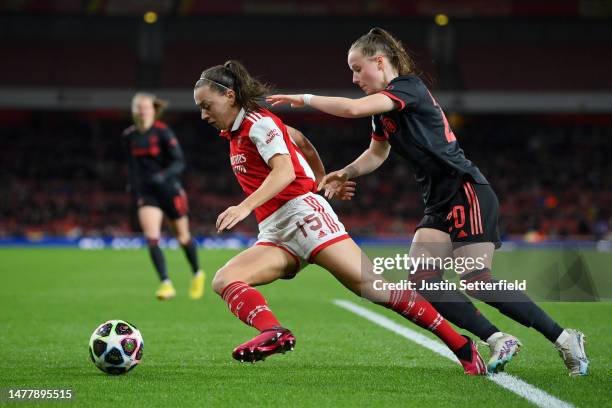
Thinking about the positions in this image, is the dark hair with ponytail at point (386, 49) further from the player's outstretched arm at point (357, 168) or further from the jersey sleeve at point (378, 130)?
the player's outstretched arm at point (357, 168)

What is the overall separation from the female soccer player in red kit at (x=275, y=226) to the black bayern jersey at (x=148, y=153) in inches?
215

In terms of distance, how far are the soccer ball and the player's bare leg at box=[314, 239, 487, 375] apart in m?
1.19

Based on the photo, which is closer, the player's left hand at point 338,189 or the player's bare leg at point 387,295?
the player's bare leg at point 387,295

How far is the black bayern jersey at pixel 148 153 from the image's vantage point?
1034cm

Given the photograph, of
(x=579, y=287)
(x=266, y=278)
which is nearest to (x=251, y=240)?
(x=579, y=287)

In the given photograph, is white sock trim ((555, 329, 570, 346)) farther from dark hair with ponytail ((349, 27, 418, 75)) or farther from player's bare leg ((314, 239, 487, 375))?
dark hair with ponytail ((349, 27, 418, 75))

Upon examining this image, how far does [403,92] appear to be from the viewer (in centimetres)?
476

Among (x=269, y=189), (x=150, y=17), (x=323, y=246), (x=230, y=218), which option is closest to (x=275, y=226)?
(x=323, y=246)

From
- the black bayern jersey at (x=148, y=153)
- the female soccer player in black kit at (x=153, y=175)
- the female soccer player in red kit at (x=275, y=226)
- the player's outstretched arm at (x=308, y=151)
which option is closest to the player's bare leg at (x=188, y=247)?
the female soccer player in black kit at (x=153, y=175)

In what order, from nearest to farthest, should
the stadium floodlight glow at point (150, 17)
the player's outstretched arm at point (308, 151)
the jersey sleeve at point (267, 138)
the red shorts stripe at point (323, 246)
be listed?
the jersey sleeve at point (267, 138) → the red shorts stripe at point (323, 246) → the player's outstretched arm at point (308, 151) → the stadium floodlight glow at point (150, 17)

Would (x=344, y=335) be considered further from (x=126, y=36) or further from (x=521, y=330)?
(x=126, y=36)

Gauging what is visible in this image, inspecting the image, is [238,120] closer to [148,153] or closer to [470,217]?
[470,217]

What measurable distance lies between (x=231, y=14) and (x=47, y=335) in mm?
26046

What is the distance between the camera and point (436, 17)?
103 feet
